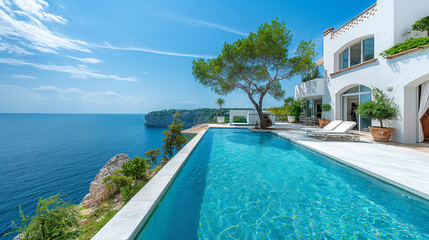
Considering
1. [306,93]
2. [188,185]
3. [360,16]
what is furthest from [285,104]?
[188,185]

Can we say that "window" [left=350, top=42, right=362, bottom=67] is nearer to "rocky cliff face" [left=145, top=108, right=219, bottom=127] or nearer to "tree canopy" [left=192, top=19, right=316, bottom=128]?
"tree canopy" [left=192, top=19, right=316, bottom=128]

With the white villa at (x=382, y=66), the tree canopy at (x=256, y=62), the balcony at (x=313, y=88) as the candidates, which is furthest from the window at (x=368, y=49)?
the balcony at (x=313, y=88)

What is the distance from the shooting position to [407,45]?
6.94 metres

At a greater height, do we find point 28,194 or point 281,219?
point 281,219

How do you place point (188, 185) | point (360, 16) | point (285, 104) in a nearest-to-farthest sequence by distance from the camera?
point (188, 185) → point (360, 16) → point (285, 104)

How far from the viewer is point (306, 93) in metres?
14.5

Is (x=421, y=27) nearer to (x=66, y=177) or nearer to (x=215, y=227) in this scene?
(x=215, y=227)

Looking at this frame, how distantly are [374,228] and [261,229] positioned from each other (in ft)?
5.23

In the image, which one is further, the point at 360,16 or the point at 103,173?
the point at 360,16

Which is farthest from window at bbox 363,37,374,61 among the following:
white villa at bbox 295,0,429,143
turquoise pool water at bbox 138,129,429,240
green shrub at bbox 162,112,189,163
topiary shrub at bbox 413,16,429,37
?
green shrub at bbox 162,112,189,163

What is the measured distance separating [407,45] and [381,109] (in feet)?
9.05

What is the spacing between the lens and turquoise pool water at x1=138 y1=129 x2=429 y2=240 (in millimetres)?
2281

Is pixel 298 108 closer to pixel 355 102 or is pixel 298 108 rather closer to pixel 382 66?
pixel 355 102

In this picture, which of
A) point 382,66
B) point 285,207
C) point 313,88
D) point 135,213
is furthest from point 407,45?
point 135,213
